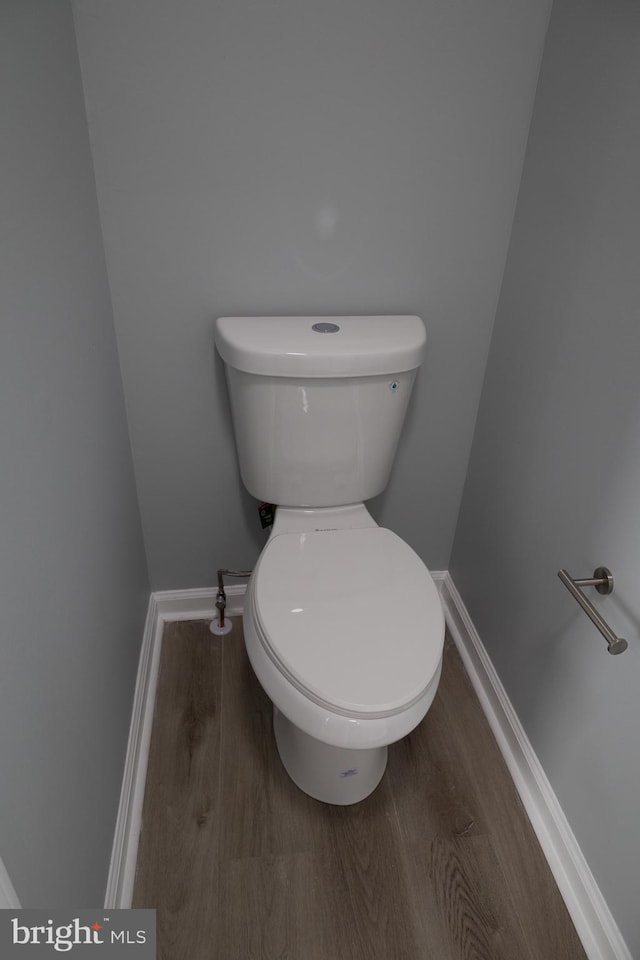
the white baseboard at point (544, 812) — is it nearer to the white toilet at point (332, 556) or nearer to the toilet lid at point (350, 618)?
the white toilet at point (332, 556)

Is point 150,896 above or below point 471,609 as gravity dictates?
below

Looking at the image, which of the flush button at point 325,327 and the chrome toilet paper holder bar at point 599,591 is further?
the flush button at point 325,327

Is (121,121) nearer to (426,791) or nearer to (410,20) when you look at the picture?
(410,20)

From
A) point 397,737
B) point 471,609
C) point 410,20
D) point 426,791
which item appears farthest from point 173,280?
point 426,791

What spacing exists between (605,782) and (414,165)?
3.80 feet

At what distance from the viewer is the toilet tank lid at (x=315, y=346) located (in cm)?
111

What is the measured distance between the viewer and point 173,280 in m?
1.18

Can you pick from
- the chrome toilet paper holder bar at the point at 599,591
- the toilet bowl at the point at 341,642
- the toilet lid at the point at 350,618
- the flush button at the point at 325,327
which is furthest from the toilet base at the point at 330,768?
the flush button at the point at 325,327

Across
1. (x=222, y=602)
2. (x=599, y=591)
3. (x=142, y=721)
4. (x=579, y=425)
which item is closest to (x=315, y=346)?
(x=579, y=425)

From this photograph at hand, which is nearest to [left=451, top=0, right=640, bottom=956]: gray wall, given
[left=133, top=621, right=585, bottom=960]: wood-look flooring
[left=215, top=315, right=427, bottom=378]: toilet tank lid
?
[left=133, top=621, right=585, bottom=960]: wood-look flooring

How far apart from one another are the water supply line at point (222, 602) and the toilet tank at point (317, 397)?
325 millimetres

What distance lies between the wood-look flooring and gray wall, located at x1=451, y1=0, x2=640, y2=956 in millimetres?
158

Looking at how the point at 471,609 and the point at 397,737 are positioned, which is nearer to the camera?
the point at 397,737

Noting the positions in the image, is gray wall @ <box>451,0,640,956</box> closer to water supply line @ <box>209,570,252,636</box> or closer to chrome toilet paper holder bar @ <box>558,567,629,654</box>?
chrome toilet paper holder bar @ <box>558,567,629,654</box>
